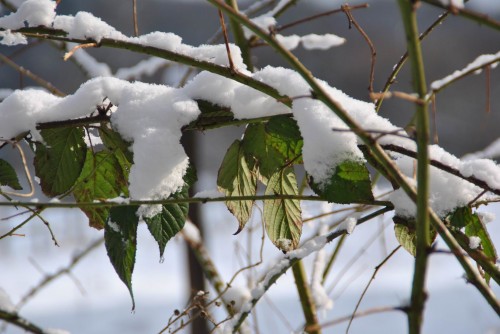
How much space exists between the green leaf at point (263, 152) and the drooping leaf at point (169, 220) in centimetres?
9

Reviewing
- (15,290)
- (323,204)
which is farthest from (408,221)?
(15,290)

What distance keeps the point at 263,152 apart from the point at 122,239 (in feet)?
0.61

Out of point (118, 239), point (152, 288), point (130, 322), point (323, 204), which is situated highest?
point (152, 288)

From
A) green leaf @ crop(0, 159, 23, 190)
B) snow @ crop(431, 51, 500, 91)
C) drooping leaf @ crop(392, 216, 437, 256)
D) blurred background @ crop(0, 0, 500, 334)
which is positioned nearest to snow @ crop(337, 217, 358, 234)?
drooping leaf @ crop(392, 216, 437, 256)

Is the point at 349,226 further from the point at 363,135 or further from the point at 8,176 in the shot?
the point at 8,176

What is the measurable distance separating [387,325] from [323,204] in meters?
4.66

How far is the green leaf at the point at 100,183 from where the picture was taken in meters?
0.69

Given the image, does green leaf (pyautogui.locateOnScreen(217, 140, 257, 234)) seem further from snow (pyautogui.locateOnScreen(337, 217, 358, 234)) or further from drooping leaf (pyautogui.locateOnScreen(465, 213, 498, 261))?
drooping leaf (pyautogui.locateOnScreen(465, 213, 498, 261))

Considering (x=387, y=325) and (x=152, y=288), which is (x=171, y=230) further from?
(x=152, y=288)

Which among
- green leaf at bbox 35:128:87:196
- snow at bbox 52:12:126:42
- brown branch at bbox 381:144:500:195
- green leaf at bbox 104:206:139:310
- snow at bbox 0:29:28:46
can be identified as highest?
snow at bbox 0:29:28:46

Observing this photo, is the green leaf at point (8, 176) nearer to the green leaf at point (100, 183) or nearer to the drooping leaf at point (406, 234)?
the green leaf at point (100, 183)

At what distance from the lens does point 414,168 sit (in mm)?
629

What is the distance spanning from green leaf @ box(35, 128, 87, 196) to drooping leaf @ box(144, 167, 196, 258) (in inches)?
5.0

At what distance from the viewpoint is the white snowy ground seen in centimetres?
550
